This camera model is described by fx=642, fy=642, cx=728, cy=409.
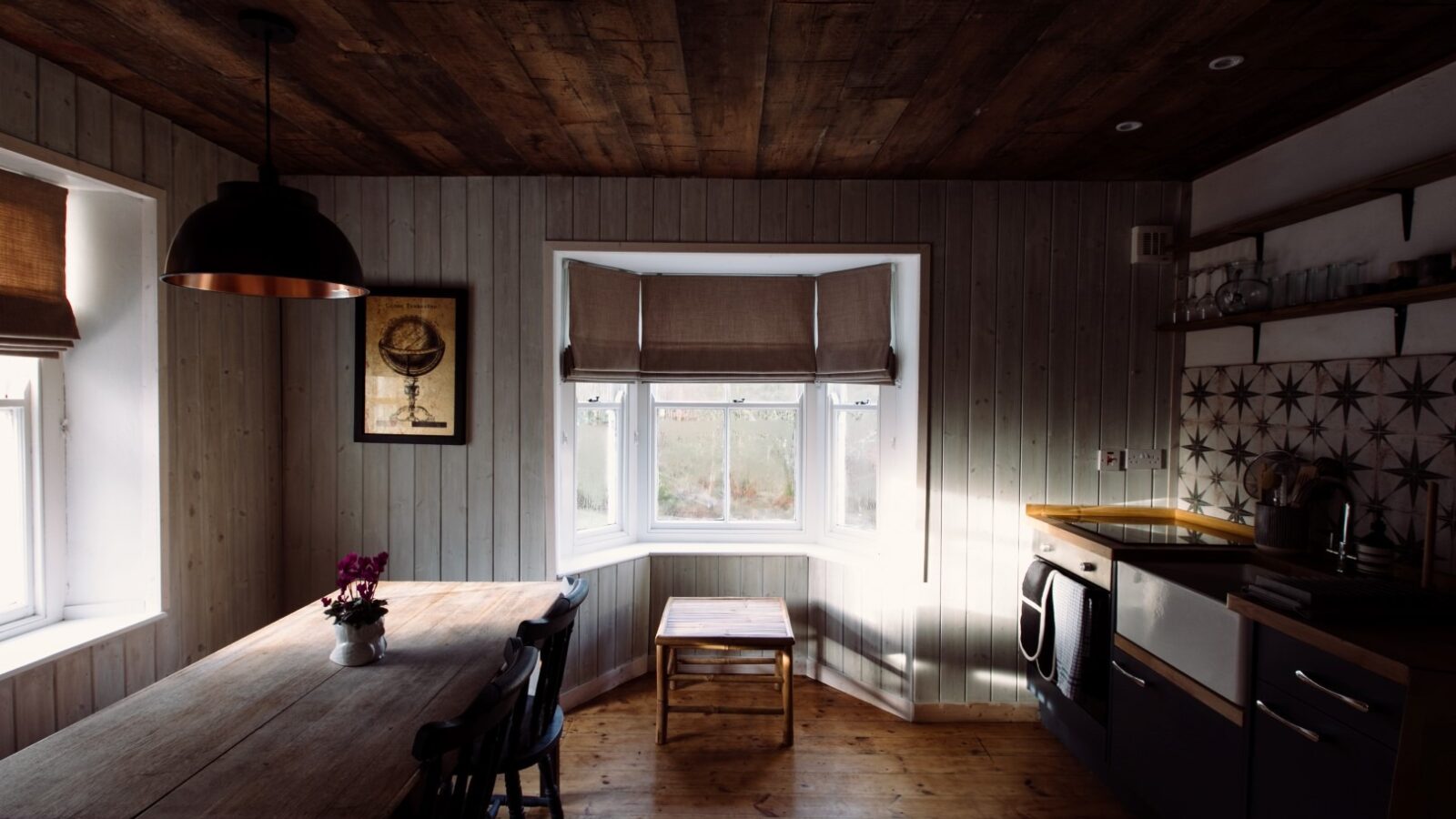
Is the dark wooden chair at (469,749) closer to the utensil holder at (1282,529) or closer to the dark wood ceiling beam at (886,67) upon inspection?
the dark wood ceiling beam at (886,67)

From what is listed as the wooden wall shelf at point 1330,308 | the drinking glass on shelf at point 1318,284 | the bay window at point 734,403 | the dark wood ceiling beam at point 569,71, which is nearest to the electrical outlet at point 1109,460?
the wooden wall shelf at point 1330,308

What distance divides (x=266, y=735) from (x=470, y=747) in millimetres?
439

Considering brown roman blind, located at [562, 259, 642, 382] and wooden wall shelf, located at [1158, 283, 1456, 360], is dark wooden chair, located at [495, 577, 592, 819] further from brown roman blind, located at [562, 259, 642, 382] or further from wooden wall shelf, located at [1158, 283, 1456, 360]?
wooden wall shelf, located at [1158, 283, 1456, 360]

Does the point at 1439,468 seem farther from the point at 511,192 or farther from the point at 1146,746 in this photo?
the point at 511,192

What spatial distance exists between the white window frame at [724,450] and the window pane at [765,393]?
0.05 ft

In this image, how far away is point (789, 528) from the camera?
Answer: 3.74 meters

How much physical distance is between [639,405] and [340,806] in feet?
8.69

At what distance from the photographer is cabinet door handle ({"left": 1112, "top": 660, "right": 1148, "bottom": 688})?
220 centimetres

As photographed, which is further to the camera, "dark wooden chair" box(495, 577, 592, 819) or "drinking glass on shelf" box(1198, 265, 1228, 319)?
"drinking glass on shelf" box(1198, 265, 1228, 319)

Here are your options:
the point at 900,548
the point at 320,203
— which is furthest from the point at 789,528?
the point at 320,203

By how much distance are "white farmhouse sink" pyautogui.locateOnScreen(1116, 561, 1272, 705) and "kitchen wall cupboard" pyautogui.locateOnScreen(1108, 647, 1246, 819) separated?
0.32ft

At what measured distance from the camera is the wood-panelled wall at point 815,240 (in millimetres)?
2977

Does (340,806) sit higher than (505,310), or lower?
lower

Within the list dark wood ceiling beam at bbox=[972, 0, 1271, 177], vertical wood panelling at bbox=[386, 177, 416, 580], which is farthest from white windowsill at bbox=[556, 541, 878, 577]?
dark wood ceiling beam at bbox=[972, 0, 1271, 177]
